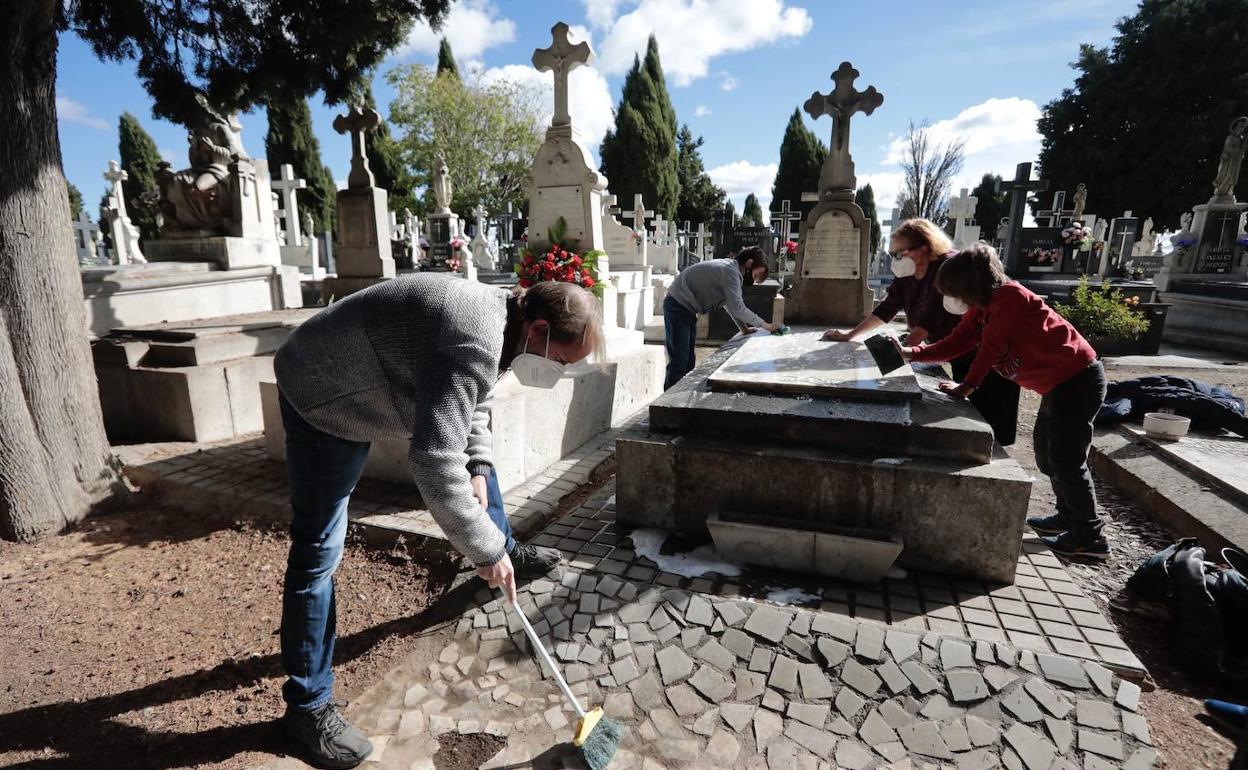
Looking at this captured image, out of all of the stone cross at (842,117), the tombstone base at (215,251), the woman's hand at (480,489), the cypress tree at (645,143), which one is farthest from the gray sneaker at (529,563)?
the cypress tree at (645,143)

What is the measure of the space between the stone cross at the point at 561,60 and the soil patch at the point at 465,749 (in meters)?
6.05

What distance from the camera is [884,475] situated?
110 inches

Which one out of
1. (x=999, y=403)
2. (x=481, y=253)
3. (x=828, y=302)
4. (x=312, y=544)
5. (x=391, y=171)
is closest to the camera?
(x=312, y=544)

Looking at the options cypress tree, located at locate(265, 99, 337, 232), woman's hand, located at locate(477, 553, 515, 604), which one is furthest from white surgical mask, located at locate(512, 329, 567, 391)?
cypress tree, located at locate(265, 99, 337, 232)

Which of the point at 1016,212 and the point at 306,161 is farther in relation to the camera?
the point at 306,161

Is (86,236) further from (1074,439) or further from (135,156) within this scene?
(1074,439)

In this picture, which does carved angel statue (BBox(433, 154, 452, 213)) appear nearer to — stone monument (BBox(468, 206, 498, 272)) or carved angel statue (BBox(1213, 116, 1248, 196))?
stone monument (BBox(468, 206, 498, 272))

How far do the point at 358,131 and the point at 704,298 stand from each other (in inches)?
206

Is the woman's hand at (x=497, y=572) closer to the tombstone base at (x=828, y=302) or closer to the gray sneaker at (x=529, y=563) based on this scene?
the gray sneaker at (x=529, y=563)

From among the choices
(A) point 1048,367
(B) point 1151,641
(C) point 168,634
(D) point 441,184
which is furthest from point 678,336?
(D) point 441,184

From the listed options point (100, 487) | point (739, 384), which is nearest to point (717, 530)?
point (739, 384)

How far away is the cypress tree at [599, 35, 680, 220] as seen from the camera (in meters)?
30.7

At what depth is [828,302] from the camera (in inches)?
Answer: 271

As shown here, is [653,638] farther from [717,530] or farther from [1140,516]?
[1140,516]
